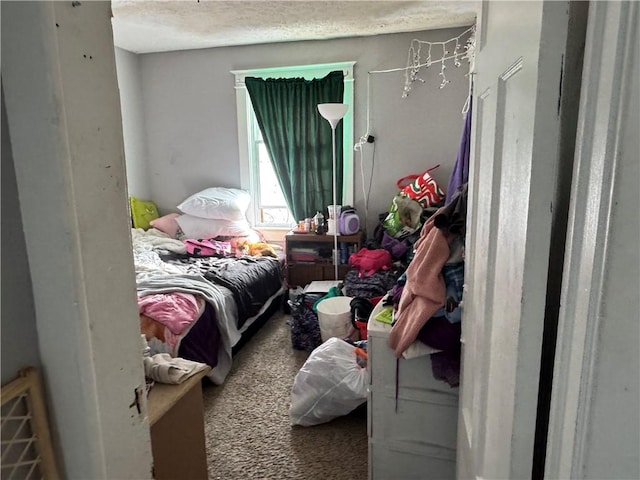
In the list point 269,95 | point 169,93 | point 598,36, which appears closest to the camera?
point 598,36

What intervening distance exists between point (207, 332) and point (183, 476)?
4.24 feet

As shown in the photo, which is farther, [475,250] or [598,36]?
[475,250]

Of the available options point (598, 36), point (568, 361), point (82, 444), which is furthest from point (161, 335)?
point (598, 36)

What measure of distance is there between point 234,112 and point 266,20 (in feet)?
3.55

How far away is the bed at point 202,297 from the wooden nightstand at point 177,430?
105cm

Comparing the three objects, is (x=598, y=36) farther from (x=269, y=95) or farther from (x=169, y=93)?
(x=169, y=93)

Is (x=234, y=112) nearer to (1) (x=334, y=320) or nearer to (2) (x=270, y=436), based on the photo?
(1) (x=334, y=320)

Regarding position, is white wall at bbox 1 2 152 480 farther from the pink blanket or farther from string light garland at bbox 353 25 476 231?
string light garland at bbox 353 25 476 231

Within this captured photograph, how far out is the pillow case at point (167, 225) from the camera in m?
4.02

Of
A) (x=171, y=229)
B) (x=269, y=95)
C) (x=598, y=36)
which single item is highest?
(x=269, y=95)

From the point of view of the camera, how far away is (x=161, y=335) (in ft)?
7.50

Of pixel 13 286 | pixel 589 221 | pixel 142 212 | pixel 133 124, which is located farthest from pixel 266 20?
pixel 589 221

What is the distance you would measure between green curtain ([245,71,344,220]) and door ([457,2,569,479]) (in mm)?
2821

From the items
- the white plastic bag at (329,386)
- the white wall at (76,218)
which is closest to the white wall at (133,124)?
the white plastic bag at (329,386)
